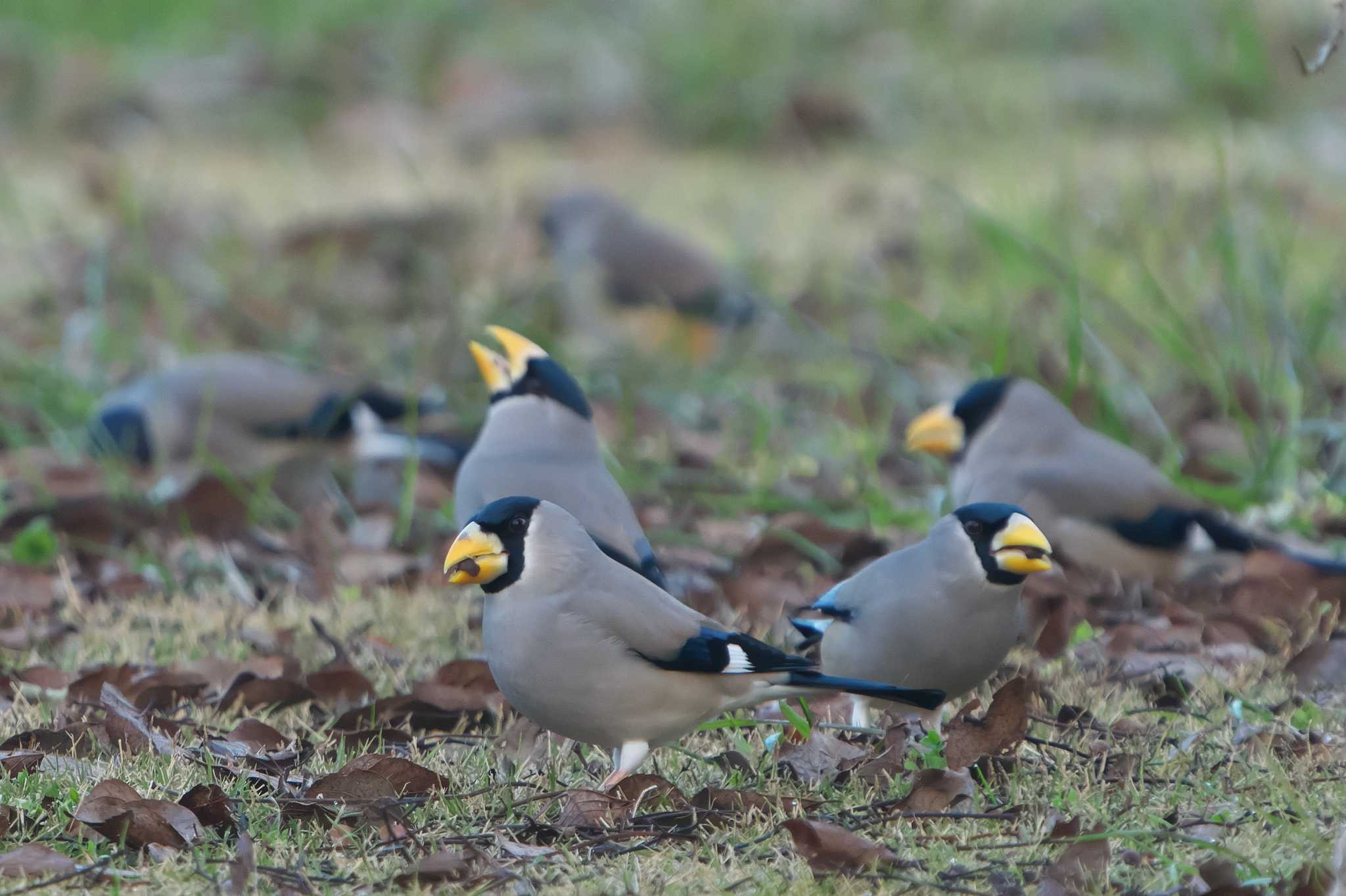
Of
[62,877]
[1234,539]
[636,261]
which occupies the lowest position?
[636,261]

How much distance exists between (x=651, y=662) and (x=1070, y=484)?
6.33ft

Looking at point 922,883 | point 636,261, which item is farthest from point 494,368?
point 636,261

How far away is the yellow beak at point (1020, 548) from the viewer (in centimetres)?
324

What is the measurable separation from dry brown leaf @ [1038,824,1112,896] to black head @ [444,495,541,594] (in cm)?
106

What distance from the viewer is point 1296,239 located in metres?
7.20

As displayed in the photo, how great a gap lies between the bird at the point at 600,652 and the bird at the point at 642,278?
3.60 m

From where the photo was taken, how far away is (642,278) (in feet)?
23.9

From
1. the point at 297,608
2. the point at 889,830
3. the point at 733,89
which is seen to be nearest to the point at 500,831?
the point at 889,830

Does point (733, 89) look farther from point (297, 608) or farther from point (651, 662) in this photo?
point (651, 662)

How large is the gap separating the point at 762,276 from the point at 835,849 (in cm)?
460

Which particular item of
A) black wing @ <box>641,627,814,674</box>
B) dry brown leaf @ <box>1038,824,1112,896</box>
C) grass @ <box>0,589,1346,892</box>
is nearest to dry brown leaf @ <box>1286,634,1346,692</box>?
grass @ <box>0,589,1346,892</box>

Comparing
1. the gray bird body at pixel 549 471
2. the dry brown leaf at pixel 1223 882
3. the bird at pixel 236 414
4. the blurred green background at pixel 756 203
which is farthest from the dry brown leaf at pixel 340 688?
the bird at pixel 236 414

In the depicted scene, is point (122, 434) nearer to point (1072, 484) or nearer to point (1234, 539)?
point (1072, 484)

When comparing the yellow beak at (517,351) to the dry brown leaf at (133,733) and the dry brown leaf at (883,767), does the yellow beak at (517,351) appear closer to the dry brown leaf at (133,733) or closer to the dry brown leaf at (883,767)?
the dry brown leaf at (133,733)
